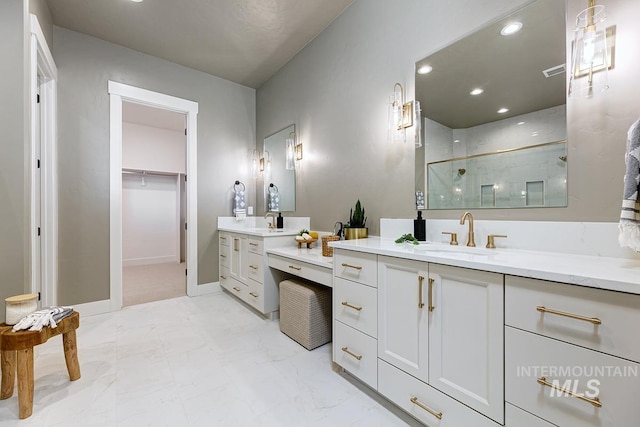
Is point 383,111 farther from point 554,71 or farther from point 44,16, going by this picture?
point 44,16

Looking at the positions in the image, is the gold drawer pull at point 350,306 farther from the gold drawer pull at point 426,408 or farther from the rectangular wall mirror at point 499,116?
the rectangular wall mirror at point 499,116

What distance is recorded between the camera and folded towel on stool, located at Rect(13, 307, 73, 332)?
4.93ft

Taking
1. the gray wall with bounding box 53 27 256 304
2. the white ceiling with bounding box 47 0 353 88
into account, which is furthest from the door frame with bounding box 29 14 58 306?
the white ceiling with bounding box 47 0 353 88

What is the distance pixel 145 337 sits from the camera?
239cm

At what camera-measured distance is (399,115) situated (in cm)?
206

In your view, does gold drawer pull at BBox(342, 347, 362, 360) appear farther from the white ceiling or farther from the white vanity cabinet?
the white ceiling

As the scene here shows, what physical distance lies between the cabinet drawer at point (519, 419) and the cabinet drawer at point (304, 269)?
3.70ft

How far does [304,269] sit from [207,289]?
2.16m

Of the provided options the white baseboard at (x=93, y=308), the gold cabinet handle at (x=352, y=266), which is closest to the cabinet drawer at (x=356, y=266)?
the gold cabinet handle at (x=352, y=266)

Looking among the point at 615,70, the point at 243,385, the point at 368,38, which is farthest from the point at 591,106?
the point at 243,385

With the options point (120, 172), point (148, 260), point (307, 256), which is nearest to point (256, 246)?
point (307, 256)

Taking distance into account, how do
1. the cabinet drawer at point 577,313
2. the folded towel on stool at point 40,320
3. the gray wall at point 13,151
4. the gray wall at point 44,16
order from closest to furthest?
1. the cabinet drawer at point 577,313
2. the folded towel on stool at point 40,320
3. the gray wall at point 13,151
4. the gray wall at point 44,16

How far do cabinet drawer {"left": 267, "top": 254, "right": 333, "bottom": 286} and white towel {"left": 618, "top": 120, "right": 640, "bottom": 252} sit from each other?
148cm

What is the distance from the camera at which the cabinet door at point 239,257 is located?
119 inches
